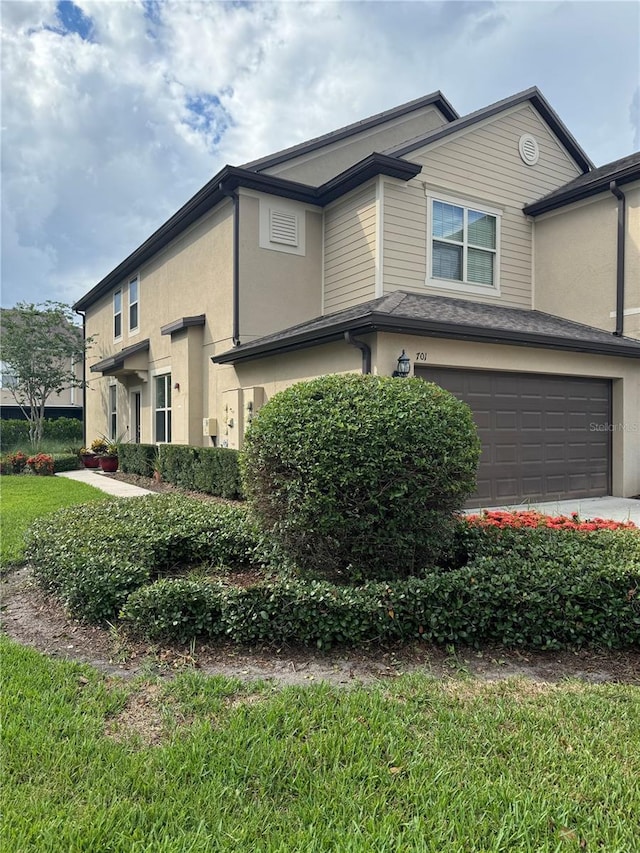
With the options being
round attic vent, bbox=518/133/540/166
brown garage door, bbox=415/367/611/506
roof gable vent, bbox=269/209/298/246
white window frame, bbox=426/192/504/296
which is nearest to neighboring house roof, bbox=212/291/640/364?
white window frame, bbox=426/192/504/296

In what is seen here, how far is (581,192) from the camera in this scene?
11.9m

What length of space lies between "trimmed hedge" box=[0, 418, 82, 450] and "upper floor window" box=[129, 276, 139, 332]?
7.49 metres

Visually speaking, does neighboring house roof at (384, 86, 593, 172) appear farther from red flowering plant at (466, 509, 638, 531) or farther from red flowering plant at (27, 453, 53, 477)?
red flowering plant at (27, 453, 53, 477)

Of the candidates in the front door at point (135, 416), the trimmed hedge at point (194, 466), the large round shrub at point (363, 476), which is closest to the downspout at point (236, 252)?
the trimmed hedge at point (194, 466)

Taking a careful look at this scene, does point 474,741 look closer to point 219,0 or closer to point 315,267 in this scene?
point 219,0

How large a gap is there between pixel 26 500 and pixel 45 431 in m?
16.3

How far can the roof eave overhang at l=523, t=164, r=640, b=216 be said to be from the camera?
11.2 metres

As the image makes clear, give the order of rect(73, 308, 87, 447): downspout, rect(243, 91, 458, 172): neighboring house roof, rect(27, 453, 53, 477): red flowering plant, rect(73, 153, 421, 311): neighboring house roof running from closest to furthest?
rect(73, 153, 421, 311): neighboring house roof, rect(243, 91, 458, 172): neighboring house roof, rect(27, 453, 53, 477): red flowering plant, rect(73, 308, 87, 447): downspout

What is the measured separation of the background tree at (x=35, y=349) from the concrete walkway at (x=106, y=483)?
201 inches

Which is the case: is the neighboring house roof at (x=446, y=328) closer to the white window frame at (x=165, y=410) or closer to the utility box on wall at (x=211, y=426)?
the utility box on wall at (x=211, y=426)

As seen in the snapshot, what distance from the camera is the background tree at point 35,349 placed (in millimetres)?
20328

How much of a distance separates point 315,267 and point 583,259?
5911 mm

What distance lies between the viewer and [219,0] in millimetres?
7652

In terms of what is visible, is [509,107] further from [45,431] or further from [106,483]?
[45,431]
